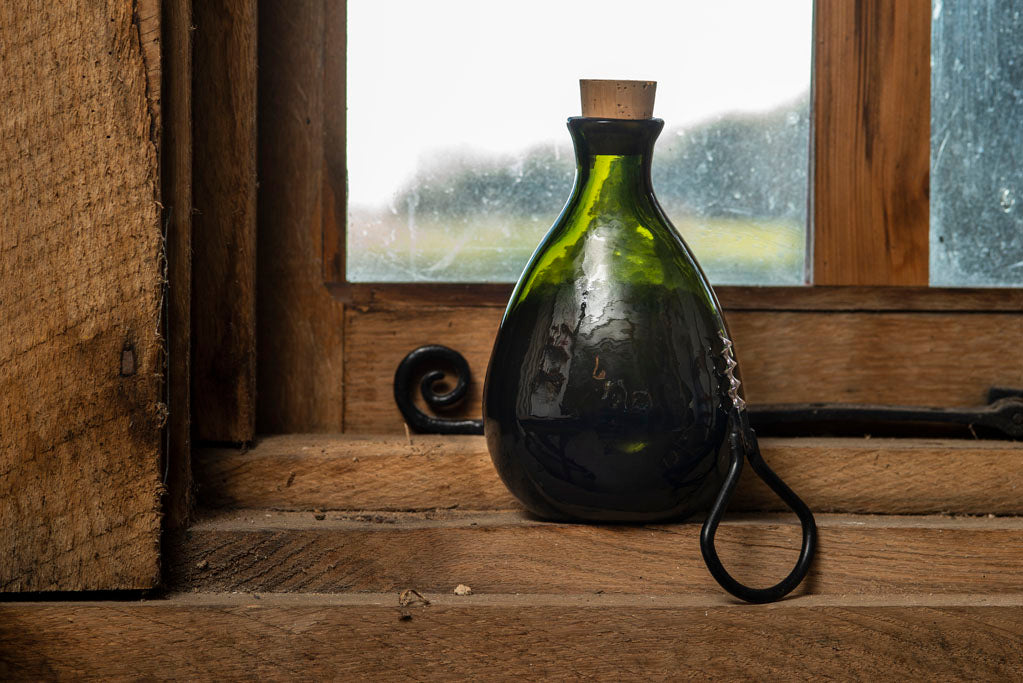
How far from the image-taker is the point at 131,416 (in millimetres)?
647

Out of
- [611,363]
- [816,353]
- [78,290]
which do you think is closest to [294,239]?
[78,290]

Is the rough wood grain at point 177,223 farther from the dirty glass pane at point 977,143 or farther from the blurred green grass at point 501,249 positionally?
the dirty glass pane at point 977,143

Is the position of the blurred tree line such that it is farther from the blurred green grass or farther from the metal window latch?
the metal window latch

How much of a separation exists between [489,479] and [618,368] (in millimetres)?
162

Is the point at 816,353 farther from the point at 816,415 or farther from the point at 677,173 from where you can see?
the point at 677,173

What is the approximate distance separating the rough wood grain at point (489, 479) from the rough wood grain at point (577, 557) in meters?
0.05

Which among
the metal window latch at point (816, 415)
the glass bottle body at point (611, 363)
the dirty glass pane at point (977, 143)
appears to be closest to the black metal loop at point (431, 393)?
the metal window latch at point (816, 415)

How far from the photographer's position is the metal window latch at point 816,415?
78 cm

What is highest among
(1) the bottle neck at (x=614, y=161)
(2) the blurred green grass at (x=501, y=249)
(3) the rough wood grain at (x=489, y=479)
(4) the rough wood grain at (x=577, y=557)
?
(1) the bottle neck at (x=614, y=161)

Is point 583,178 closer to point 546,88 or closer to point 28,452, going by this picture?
point 546,88

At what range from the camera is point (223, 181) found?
73 centimetres

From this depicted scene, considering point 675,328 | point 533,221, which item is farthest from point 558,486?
point 533,221

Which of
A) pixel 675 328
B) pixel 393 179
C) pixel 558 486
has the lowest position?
pixel 558 486

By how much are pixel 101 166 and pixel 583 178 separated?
1.00 feet
